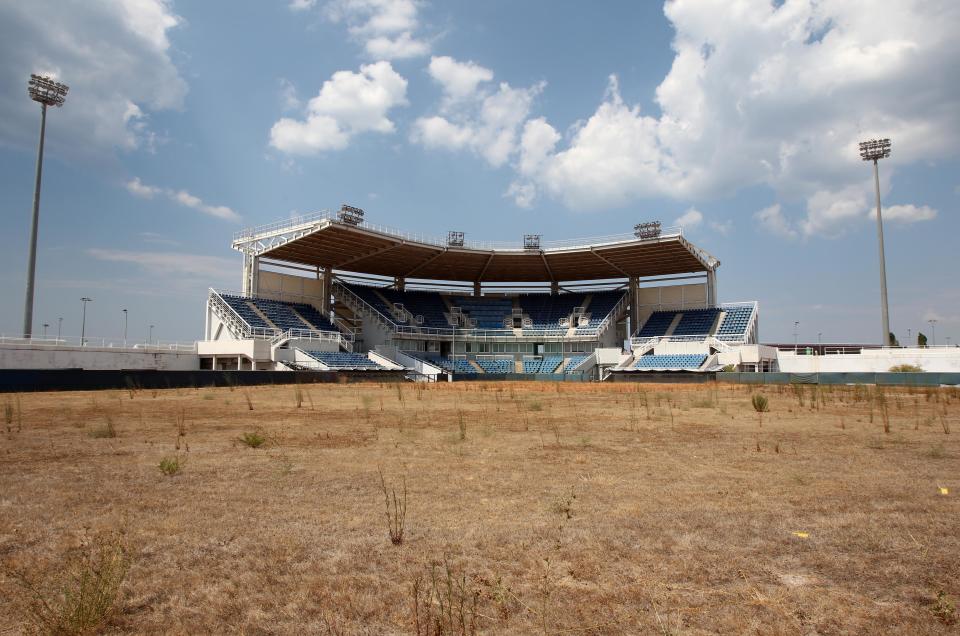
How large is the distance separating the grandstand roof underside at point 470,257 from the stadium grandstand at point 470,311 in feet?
0.54

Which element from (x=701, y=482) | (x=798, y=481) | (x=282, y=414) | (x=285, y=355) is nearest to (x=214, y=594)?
(x=701, y=482)

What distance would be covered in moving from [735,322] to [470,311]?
3099 cm

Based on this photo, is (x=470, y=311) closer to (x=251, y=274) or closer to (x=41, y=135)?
(x=251, y=274)

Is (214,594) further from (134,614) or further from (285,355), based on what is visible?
(285,355)

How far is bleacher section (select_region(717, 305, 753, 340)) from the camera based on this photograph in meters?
57.9

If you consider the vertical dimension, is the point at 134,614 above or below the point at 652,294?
below

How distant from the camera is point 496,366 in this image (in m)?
63.3

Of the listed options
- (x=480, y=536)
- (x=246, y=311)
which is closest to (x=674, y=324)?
(x=246, y=311)

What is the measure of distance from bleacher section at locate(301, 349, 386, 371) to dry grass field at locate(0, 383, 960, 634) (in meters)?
39.0

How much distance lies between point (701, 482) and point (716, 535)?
2.39 m

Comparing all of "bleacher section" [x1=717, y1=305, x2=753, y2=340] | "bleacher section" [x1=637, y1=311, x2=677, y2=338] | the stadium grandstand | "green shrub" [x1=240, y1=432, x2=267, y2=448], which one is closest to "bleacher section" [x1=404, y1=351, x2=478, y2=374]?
the stadium grandstand

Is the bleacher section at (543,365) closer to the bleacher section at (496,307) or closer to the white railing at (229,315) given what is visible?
the bleacher section at (496,307)

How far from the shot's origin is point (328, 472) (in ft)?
27.1

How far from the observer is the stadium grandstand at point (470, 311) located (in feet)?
172
